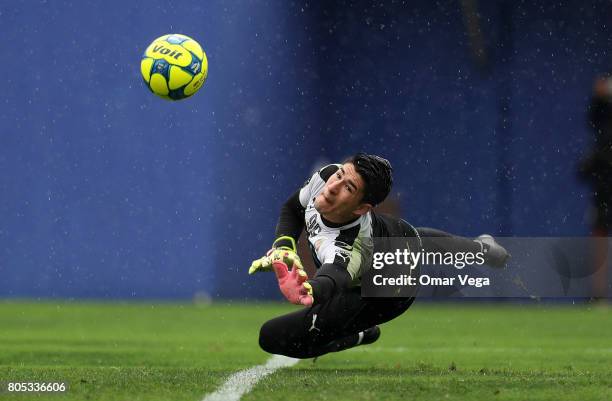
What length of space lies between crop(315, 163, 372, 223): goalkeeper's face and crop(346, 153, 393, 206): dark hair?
0.03 metres

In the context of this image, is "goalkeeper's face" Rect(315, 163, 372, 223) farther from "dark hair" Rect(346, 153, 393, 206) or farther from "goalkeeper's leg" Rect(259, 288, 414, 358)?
"goalkeeper's leg" Rect(259, 288, 414, 358)

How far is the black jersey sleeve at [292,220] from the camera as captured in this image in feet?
23.9

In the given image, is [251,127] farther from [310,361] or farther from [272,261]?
[272,261]

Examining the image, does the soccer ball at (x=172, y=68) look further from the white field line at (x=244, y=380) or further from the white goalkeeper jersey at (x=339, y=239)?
the white field line at (x=244, y=380)

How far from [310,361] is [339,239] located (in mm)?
2068

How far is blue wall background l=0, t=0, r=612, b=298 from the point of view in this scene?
15.2 meters

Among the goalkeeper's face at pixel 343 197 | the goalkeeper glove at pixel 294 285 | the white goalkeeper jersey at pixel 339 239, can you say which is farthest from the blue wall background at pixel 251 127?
the goalkeeper glove at pixel 294 285

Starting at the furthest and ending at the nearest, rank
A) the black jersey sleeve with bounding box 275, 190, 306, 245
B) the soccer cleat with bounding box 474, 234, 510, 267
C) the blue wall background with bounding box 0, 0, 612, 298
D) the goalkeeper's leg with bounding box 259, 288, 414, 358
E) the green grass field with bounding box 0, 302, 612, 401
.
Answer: the blue wall background with bounding box 0, 0, 612, 298, the soccer cleat with bounding box 474, 234, 510, 267, the black jersey sleeve with bounding box 275, 190, 306, 245, the goalkeeper's leg with bounding box 259, 288, 414, 358, the green grass field with bounding box 0, 302, 612, 401

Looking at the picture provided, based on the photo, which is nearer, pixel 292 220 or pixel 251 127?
pixel 292 220

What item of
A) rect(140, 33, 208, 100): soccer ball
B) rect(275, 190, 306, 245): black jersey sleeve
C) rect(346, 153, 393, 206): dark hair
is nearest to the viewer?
rect(346, 153, 393, 206): dark hair

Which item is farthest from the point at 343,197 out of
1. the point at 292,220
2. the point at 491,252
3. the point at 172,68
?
the point at 172,68

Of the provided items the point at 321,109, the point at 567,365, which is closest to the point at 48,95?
the point at 321,109

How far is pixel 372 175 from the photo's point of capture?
6.59m

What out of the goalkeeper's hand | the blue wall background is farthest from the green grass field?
the blue wall background
